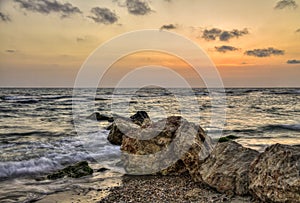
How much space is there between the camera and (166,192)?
23.5 ft

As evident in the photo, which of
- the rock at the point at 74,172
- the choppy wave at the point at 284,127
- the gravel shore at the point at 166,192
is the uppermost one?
the gravel shore at the point at 166,192

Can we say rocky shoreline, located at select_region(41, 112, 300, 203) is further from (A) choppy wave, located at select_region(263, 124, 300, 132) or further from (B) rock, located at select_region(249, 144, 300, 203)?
(A) choppy wave, located at select_region(263, 124, 300, 132)

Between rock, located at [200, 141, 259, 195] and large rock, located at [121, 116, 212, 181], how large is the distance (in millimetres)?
947

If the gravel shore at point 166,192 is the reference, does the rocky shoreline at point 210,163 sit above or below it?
above

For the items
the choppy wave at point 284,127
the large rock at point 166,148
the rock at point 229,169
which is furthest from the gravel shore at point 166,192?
the choppy wave at point 284,127

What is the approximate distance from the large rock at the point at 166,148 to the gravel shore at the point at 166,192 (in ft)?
1.56

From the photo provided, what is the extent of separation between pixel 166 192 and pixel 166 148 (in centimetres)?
225

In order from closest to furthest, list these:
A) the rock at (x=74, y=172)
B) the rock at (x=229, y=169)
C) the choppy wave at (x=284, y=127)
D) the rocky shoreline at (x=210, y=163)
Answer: the rocky shoreline at (x=210, y=163)
the rock at (x=229, y=169)
the rock at (x=74, y=172)
the choppy wave at (x=284, y=127)

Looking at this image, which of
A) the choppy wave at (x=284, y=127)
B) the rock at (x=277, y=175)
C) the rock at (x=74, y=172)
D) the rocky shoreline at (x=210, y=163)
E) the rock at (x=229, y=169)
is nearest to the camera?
the rock at (x=277, y=175)

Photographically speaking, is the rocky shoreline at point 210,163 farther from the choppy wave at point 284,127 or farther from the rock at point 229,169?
the choppy wave at point 284,127

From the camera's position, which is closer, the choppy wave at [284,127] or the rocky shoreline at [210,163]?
the rocky shoreline at [210,163]

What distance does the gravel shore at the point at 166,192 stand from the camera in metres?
6.53

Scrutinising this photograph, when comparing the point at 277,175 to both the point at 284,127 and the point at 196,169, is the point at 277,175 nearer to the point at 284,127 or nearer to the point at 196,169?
the point at 196,169

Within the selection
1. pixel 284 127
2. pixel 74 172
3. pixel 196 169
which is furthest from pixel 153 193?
pixel 284 127
